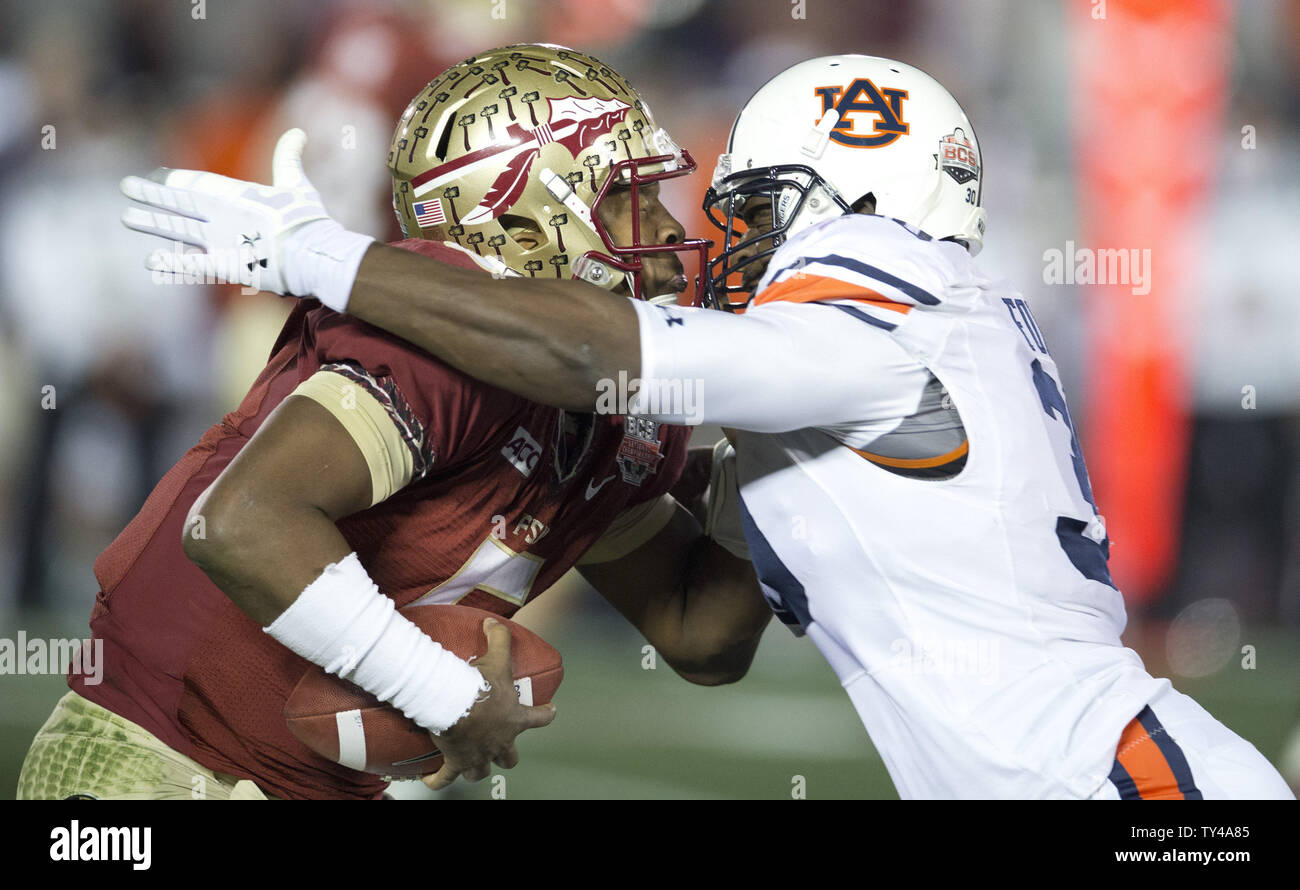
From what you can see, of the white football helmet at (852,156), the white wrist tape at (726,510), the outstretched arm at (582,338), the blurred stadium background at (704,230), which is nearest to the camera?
the outstretched arm at (582,338)

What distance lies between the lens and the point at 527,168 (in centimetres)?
238

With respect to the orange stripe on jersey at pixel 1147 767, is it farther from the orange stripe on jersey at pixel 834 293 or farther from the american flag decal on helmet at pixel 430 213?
the american flag decal on helmet at pixel 430 213

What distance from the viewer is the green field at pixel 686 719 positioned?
454 centimetres

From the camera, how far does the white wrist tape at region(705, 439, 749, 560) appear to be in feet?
8.65

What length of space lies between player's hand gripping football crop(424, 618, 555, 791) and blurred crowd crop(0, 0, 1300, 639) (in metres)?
3.89

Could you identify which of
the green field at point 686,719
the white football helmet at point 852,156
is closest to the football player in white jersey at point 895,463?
the white football helmet at point 852,156

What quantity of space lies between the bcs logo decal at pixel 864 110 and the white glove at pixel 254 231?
0.95 metres

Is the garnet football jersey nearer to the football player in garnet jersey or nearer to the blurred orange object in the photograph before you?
the football player in garnet jersey

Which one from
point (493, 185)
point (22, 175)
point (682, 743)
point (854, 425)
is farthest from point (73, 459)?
point (854, 425)

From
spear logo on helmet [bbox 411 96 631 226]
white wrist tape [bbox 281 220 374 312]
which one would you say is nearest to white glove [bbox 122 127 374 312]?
white wrist tape [bbox 281 220 374 312]

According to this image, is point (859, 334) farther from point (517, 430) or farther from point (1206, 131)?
point (1206, 131)

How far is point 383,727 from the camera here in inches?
77.5

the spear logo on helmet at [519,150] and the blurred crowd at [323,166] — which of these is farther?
the blurred crowd at [323,166]

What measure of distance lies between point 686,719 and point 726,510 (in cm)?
283
